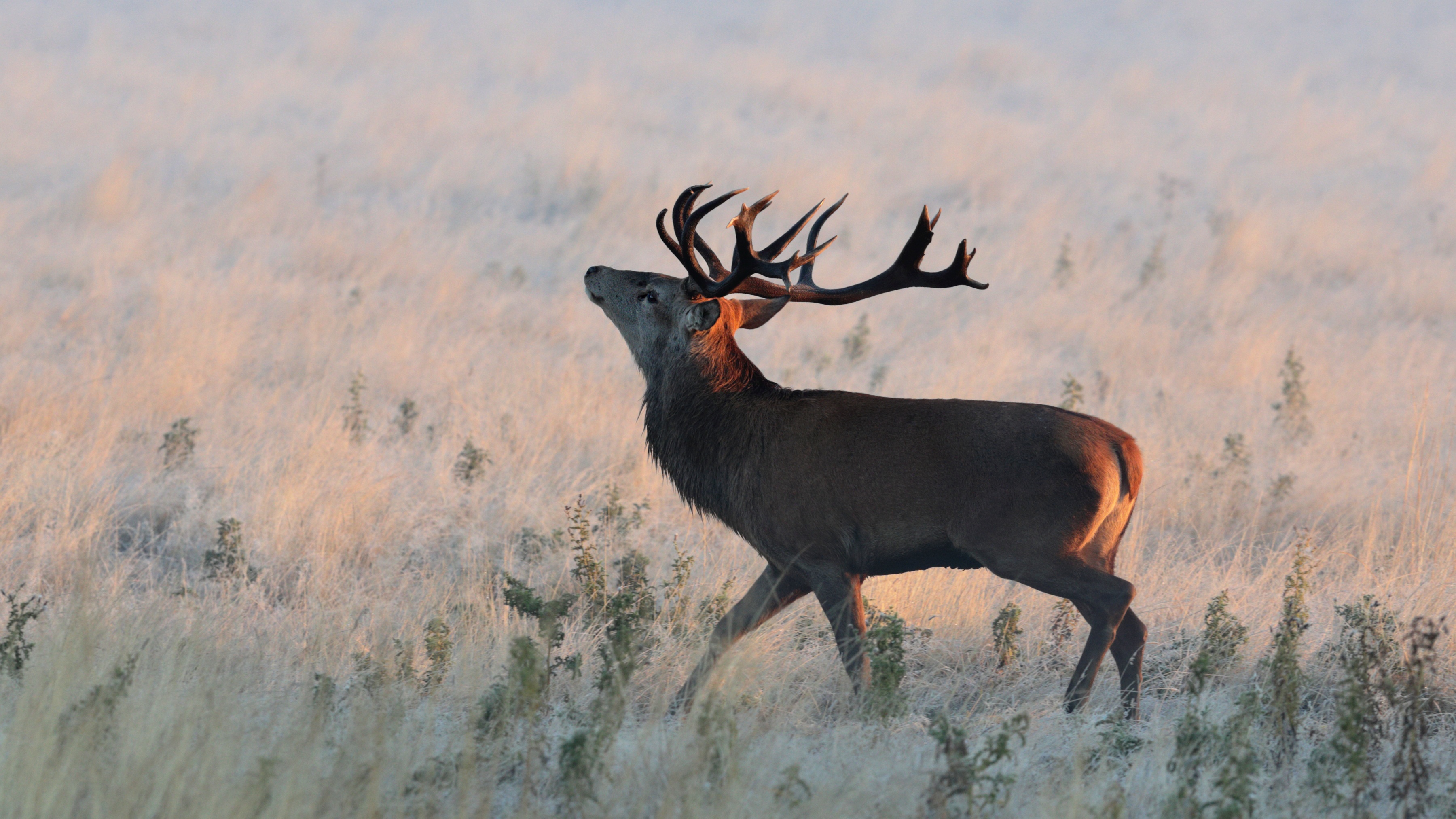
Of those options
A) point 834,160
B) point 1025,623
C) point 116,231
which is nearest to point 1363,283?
point 834,160

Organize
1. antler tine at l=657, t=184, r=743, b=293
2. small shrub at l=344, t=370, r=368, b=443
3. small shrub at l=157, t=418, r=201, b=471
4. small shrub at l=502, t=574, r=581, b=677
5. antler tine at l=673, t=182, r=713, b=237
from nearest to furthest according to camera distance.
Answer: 1. small shrub at l=502, t=574, r=581, b=677
2. antler tine at l=657, t=184, r=743, b=293
3. antler tine at l=673, t=182, r=713, b=237
4. small shrub at l=157, t=418, r=201, b=471
5. small shrub at l=344, t=370, r=368, b=443

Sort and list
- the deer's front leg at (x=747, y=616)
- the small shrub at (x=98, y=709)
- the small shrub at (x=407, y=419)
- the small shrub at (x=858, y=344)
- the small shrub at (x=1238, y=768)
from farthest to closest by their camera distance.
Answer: the small shrub at (x=858, y=344)
the small shrub at (x=407, y=419)
the deer's front leg at (x=747, y=616)
the small shrub at (x=98, y=709)
the small shrub at (x=1238, y=768)

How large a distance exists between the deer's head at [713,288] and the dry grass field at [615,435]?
960 mm

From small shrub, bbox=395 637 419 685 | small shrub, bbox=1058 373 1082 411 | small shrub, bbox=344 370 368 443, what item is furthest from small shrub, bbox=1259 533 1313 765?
small shrub, bbox=344 370 368 443

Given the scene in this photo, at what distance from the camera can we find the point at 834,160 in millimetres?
18141

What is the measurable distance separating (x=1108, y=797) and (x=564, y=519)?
366 centimetres

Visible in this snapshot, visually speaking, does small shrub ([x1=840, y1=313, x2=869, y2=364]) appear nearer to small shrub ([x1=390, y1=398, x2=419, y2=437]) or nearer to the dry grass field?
the dry grass field

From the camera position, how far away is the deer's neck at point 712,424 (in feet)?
15.5

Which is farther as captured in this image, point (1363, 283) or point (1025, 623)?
point (1363, 283)

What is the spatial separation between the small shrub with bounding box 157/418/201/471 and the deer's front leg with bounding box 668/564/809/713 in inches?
145

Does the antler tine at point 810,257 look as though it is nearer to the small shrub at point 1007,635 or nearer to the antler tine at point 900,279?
the antler tine at point 900,279

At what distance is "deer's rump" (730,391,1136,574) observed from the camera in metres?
4.30

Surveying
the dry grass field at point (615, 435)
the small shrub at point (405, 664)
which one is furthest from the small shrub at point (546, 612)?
the small shrub at point (405, 664)

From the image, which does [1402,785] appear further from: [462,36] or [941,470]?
[462,36]
